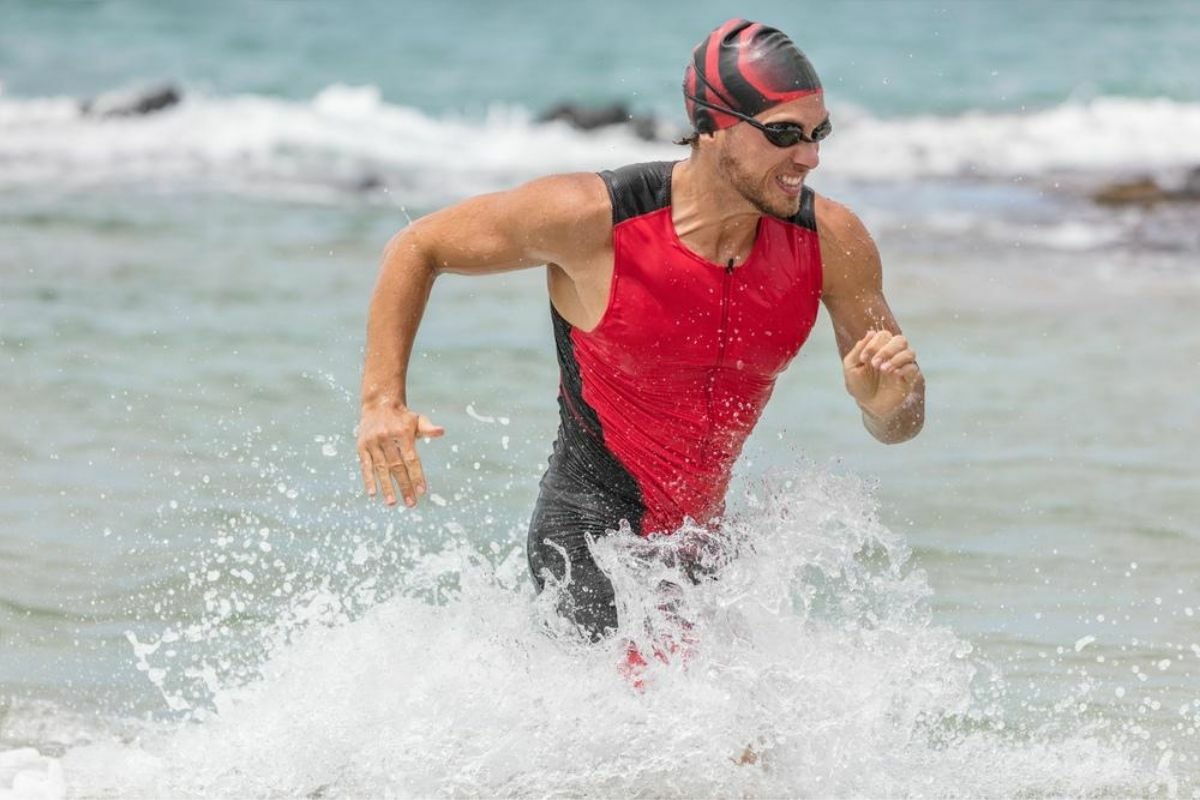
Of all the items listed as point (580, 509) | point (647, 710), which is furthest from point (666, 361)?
point (647, 710)

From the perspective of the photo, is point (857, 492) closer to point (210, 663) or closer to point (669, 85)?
point (210, 663)

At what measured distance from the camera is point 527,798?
4.91 meters

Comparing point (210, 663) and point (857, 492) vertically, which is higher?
point (857, 492)

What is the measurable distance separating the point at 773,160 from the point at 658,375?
0.69 meters

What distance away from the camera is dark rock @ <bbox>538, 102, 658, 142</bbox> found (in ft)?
74.6

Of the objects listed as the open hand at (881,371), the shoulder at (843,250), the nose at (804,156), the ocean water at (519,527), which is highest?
the nose at (804,156)

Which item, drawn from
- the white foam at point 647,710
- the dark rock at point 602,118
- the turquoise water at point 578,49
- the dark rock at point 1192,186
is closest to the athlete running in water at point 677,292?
the white foam at point 647,710

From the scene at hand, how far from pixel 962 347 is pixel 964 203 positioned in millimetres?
6677

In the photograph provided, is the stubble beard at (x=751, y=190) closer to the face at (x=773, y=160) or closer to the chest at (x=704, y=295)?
the face at (x=773, y=160)

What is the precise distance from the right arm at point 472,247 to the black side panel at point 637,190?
3 centimetres

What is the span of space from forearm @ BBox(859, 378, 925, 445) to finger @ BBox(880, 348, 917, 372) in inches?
7.6

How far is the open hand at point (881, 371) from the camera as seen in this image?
4.51 m

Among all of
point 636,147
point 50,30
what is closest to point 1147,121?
point 636,147

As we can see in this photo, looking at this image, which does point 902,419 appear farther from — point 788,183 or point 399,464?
point 399,464
